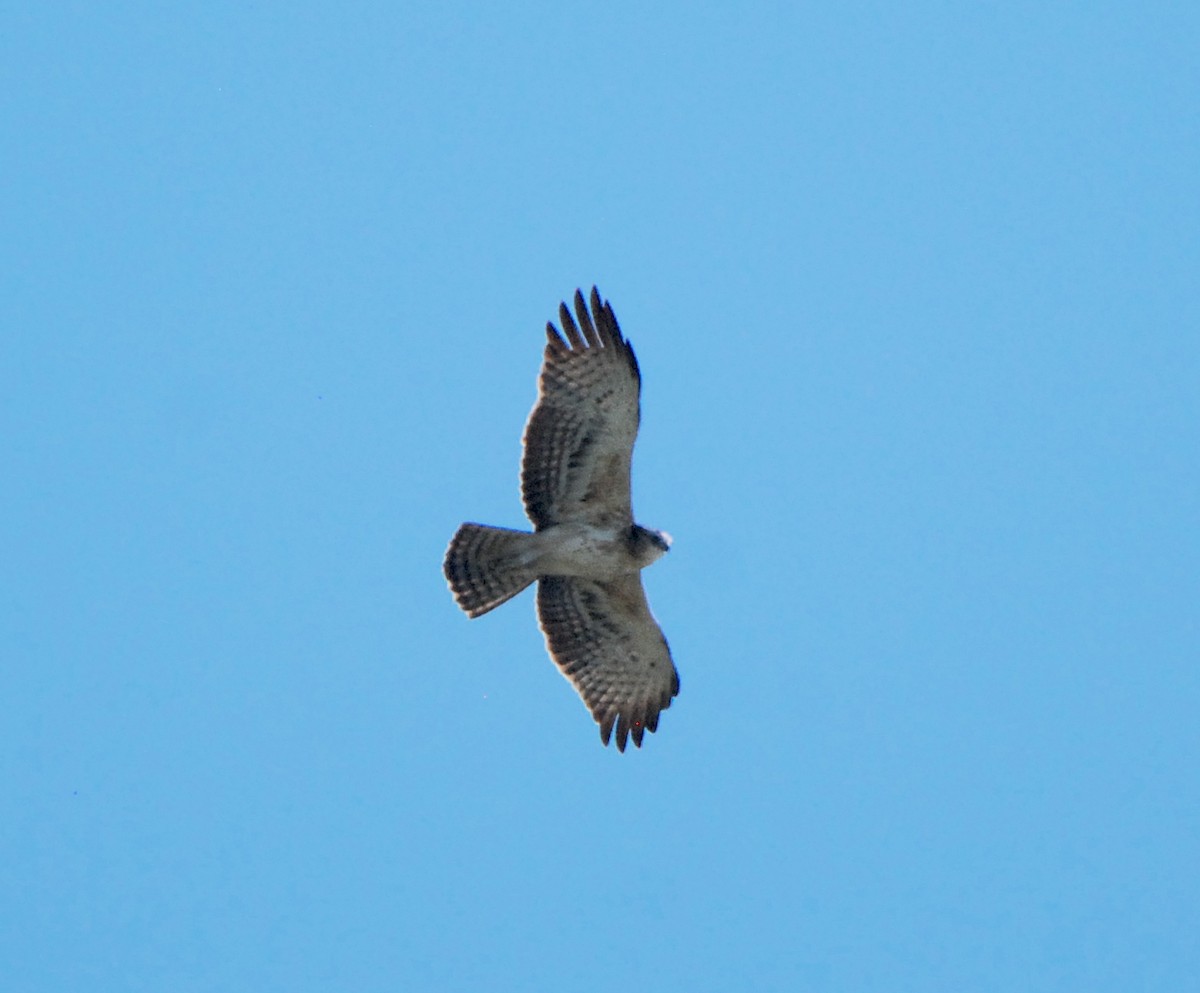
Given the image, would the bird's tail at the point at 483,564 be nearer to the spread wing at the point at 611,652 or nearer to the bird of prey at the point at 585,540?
the bird of prey at the point at 585,540

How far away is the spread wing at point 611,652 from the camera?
499 inches

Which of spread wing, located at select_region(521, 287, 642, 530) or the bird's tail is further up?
spread wing, located at select_region(521, 287, 642, 530)

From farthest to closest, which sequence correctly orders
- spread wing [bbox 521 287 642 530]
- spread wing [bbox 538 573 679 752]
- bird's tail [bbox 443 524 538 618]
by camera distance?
1. spread wing [bbox 538 573 679 752]
2. bird's tail [bbox 443 524 538 618]
3. spread wing [bbox 521 287 642 530]

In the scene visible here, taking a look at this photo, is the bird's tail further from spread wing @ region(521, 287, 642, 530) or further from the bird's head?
the bird's head

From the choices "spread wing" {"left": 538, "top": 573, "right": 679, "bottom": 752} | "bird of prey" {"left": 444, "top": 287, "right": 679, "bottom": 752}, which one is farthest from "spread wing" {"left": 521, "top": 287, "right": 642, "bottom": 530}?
"spread wing" {"left": 538, "top": 573, "right": 679, "bottom": 752}

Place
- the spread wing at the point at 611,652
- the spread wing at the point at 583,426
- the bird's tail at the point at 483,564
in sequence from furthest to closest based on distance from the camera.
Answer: the spread wing at the point at 611,652, the bird's tail at the point at 483,564, the spread wing at the point at 583,426

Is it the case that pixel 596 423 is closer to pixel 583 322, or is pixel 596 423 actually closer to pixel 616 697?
pixel 583 322

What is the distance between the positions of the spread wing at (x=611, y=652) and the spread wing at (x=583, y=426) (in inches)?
26.4

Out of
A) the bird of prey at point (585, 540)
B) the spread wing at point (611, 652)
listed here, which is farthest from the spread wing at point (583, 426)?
the spread wing at point (611, 652)

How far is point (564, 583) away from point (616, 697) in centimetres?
89

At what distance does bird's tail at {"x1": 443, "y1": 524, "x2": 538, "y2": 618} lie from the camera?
12117mm

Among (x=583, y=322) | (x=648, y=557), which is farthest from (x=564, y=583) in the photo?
(x=583, y=322)

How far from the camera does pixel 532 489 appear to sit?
12.1 metres

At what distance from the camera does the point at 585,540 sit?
12125 millimetres
